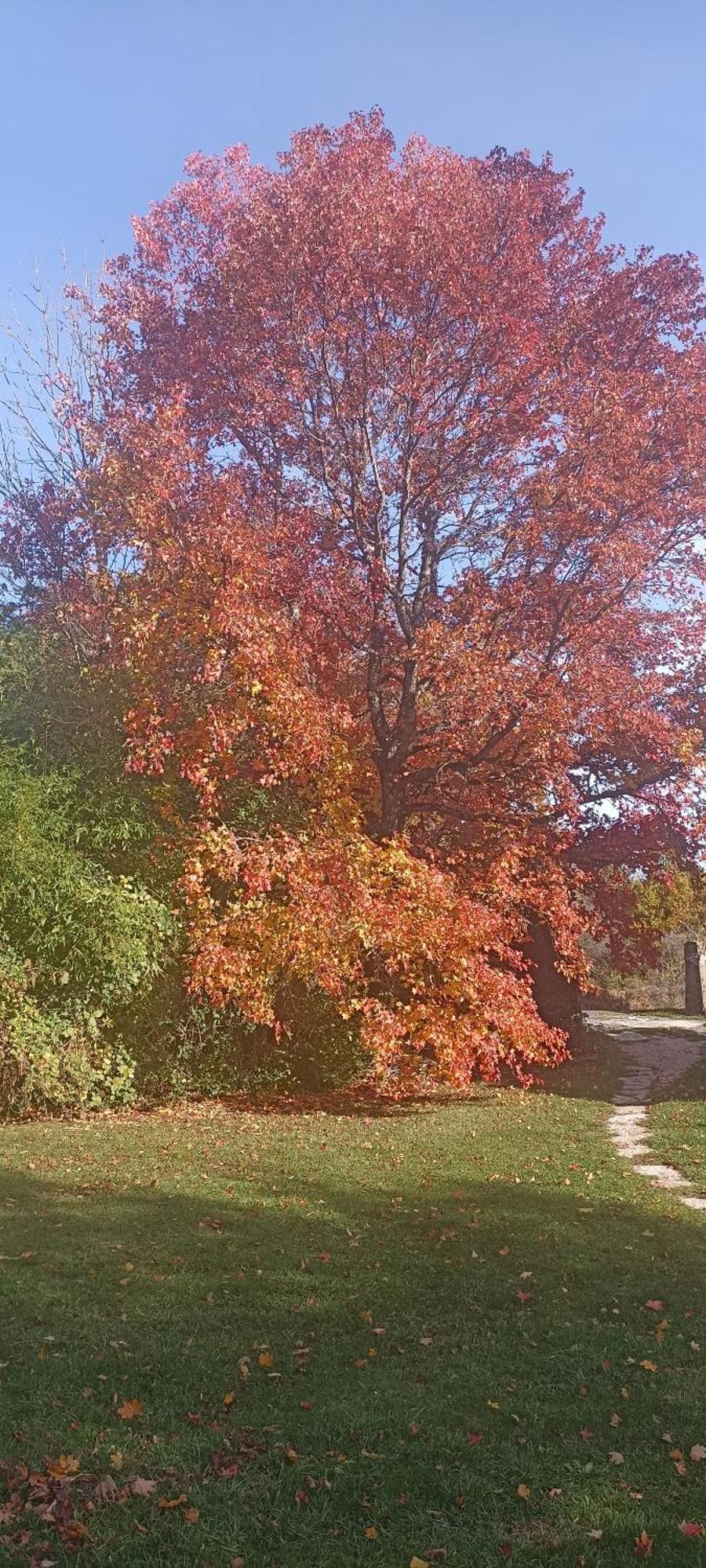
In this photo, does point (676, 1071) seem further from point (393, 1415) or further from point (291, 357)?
point (393, 1415)

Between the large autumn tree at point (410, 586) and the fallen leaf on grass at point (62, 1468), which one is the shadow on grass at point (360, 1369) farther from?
the large autumn tree at point (410, 586)

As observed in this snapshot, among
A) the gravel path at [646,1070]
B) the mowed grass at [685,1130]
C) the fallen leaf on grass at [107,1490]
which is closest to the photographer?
the fallen leaf on grass at [107,1490]

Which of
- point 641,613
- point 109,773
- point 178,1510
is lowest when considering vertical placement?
point 178,1510

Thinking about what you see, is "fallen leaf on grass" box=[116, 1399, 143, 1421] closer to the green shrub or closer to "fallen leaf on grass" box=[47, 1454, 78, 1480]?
"fallen leaf on grass" box=[47, 1454, 78, 1480]

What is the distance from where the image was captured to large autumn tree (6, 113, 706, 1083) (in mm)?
14672

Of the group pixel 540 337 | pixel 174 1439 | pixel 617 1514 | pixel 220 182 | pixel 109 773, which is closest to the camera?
pixel 617 1514

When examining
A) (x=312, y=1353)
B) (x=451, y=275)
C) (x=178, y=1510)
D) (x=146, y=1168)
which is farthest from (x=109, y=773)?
(x=178, y=1510)

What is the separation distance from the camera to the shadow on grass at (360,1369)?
3885 mm

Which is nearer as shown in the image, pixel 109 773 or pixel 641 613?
pixel 109 773

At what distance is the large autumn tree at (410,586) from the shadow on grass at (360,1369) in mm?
6253

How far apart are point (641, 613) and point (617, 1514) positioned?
15881 mm

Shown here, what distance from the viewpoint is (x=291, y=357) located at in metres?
16.4

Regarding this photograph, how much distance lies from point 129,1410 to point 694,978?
27517mm

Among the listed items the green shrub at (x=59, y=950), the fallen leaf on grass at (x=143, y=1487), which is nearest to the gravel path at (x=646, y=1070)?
the fallen leaf on grass at (x=143, y=1487)
